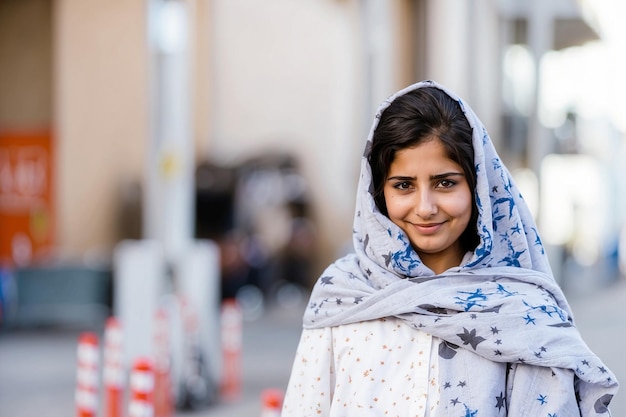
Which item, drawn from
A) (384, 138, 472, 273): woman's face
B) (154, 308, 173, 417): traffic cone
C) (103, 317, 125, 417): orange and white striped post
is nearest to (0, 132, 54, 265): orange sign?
(154, 308, 173, 417): traffic cone

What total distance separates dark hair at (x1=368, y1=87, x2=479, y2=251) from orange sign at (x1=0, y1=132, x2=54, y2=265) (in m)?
17.7

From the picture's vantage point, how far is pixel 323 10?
22.2m

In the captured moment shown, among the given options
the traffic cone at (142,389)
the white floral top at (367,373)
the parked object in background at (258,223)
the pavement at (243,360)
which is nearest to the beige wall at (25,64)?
the parked object in background at (258,223)

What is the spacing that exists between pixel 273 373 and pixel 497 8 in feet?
41.3

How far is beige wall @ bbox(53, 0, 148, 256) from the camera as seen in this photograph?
19.8 meters

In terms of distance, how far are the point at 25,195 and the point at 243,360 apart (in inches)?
307

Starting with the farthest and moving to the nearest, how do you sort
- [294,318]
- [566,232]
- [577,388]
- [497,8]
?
[566,232] < [497,8] < [294,318] < [577,388]

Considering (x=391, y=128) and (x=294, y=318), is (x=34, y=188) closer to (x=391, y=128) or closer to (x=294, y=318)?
(x=294, y=318)

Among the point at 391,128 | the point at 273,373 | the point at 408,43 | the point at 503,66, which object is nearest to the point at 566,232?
the point at 503,66

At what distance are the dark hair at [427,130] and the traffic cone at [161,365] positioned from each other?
6.51 meters

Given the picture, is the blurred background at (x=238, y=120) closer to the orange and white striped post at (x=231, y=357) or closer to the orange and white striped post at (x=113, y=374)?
the orange and white striped post at (x=231, y=357)

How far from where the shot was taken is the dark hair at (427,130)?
2514mm

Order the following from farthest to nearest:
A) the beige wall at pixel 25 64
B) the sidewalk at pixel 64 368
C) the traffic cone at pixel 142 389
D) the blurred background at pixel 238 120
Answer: the beige wall at pixel 25 64, the blurred background at pixel 238 120, the sidewalk at pixel 64 368, the traffic cone at pixel 142 389

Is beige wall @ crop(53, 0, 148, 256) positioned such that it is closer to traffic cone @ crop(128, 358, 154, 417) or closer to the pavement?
the pavement
